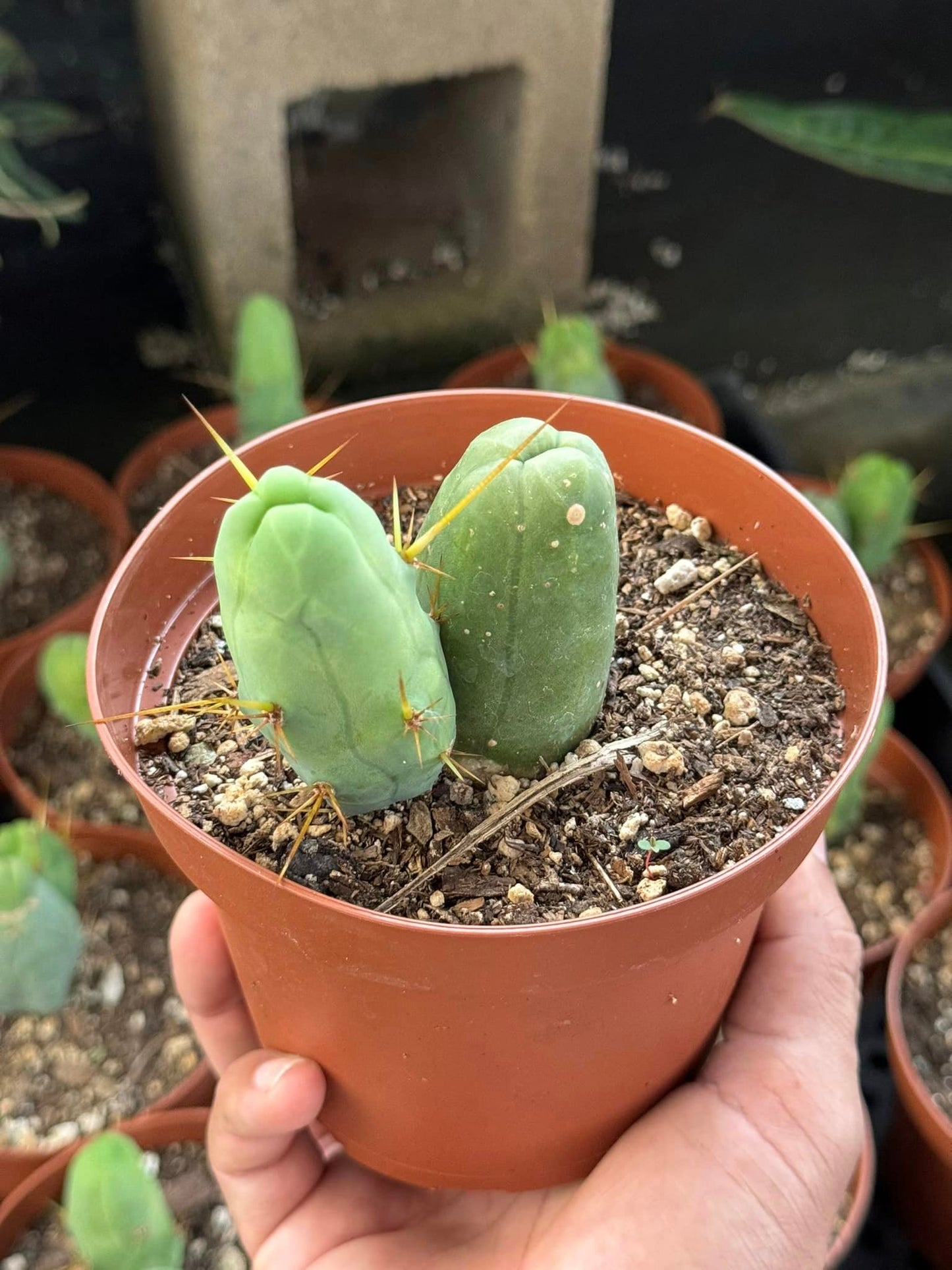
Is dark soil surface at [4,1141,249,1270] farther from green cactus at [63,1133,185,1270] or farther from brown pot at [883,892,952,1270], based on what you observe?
brown pot at [883,892,952,1270]

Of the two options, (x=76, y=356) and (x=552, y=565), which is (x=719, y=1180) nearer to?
(x=552, y=565)

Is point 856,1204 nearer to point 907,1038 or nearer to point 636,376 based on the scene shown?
point 907,1038

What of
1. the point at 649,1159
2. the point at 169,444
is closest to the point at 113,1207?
the point at 649,1159

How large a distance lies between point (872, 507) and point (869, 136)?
0.46 metres

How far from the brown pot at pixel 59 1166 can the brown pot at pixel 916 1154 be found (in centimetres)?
68

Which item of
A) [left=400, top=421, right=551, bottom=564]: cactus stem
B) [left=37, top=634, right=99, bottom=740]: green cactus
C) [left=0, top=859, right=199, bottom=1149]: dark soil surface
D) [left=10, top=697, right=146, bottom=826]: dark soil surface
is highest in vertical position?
[left=400, top=421, right=551, bottom=564]: cactus stem

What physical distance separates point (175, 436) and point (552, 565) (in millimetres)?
1205

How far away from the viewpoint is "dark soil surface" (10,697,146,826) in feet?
4.69

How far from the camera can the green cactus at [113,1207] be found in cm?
89

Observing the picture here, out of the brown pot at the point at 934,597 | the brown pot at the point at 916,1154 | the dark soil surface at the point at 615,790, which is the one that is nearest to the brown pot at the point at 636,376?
the brown pot at the point at 934,597

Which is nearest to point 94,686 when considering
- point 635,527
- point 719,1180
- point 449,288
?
point 635,527

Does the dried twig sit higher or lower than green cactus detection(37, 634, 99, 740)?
higher

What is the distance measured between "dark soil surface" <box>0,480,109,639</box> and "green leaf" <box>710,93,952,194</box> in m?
1.05

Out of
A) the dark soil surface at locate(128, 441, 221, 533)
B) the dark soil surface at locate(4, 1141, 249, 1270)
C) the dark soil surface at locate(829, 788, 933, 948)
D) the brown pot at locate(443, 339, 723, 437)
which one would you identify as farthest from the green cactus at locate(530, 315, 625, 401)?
the dark soil surface at locate(4, 1141, 249, 1270)
